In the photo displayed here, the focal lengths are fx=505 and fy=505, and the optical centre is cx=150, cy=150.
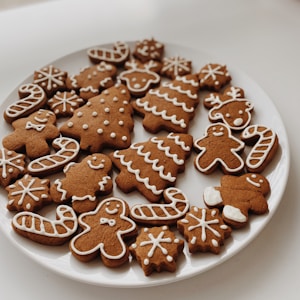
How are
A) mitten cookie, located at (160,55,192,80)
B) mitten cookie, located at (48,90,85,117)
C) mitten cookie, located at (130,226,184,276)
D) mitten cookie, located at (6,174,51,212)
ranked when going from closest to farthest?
mitten cookie, located at (130,226,184,276)
mitten cookie, located at (6,174,51,212)
mitten cookie, located at (48,90,85,117)
mitten cookie, located at (160,55,192,80)

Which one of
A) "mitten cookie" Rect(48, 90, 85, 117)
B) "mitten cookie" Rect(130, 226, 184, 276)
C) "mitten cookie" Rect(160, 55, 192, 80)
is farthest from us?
"mitten cookie" Rect(160, 55, 192, 80)

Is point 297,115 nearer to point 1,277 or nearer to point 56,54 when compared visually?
point 56,54

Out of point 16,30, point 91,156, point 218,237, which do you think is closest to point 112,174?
point 91,156

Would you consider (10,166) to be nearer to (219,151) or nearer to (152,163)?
(152,163)

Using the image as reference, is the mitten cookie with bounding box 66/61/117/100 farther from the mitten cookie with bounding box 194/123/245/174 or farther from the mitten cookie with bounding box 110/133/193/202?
the mitten cookie with bounding box 194/123/245/174

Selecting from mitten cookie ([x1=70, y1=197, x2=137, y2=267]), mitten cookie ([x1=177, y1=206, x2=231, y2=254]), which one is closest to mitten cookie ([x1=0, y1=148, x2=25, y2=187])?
mitten cookie ([x1=70, y1=197, x2=137, y2=267])
